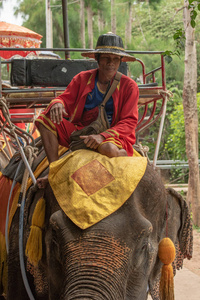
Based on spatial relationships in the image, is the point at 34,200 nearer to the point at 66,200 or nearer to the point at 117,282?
the point at 66,200

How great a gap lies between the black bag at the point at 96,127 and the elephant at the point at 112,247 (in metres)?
0.37

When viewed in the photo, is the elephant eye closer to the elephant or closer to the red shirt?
the elephant

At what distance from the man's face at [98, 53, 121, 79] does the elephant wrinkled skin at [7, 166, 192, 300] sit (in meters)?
0.74

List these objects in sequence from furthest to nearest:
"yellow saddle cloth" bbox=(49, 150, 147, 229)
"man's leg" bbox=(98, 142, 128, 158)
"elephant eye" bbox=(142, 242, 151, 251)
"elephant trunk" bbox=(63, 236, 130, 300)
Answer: "man's leg" bbox=(98, 142, 128, 158), "elephant eye" bbox=(142, 242, 151, 251), "yellow saddle cloth" bbox=(49, 150, 147, 229), "elephant trunk" bbox=(63, 236, 130, 300)

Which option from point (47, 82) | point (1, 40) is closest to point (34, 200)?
point (47, 82)

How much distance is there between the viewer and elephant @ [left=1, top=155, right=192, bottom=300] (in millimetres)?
2617

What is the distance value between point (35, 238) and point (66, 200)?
425mm

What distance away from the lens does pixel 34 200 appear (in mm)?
3672

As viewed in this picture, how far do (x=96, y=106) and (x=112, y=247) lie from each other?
4.05ft

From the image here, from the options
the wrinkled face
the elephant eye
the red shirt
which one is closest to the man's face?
the red shirt

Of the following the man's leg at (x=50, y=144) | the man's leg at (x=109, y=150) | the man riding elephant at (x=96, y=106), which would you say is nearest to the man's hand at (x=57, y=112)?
the man riding elephant at (x=96, y=106)

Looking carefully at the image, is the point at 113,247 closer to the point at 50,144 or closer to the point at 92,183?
the point at 92,183

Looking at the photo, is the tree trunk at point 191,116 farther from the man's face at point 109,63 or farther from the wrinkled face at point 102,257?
the wrinkled face at point 102,257

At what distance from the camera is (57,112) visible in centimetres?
347
